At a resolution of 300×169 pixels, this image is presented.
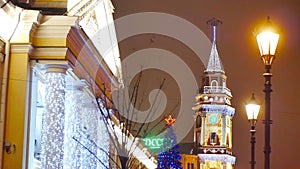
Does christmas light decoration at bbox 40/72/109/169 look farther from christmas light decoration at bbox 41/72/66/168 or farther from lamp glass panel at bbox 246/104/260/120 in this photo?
lamp glass panel at bbox 246/104/260/120

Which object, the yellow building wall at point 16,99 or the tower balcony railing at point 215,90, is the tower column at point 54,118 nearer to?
the yellow building wall at point 16,99

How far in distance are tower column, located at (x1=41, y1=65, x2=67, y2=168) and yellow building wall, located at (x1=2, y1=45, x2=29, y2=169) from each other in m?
0.96

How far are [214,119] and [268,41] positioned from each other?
9175cm

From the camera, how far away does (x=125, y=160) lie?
2039cm

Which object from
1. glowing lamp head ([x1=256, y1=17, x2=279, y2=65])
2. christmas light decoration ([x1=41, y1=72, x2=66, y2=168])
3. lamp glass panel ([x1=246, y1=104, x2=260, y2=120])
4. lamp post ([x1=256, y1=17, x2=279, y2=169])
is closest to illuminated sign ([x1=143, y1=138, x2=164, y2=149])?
lamp glass panel ([x1=246, y1=104, x2=260, y2=120])

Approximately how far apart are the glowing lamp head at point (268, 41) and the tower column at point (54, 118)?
23.2ft

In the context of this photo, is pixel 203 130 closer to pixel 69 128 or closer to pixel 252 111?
pixel 69 128

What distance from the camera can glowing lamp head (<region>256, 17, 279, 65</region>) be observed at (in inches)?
589

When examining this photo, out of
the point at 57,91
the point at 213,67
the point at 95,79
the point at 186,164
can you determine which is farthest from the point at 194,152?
the point at 57,91

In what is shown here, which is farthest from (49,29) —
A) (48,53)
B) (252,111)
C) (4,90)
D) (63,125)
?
(252,111)

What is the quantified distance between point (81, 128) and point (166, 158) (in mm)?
10236

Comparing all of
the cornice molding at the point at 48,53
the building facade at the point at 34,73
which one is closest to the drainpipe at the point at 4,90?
the building facade at the point at 34,73

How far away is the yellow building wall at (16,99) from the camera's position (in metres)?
19.4

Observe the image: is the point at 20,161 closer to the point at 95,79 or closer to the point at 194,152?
the point at 95,79
